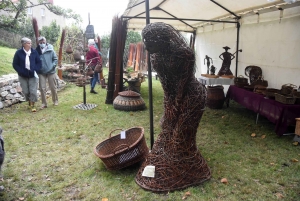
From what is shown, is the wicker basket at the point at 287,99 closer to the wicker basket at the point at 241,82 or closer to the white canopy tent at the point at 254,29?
the white canopy tent at the point at 254,29

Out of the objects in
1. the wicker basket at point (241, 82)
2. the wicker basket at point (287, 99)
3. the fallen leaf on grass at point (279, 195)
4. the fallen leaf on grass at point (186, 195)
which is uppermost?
the wicker basket at point (241, 82)

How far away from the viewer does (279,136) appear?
3.95 m

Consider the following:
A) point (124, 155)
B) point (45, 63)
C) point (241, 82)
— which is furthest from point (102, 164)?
point (241, 82)

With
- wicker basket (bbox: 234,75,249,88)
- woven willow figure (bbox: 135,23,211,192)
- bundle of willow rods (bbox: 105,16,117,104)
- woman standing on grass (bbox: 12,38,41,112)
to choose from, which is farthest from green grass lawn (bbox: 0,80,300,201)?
bundle of willow rods (bbox: 105,16,117,104)

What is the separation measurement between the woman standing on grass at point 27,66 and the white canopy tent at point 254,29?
219 cm

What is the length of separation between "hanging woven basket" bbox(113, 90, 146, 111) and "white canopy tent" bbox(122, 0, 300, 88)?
171cm

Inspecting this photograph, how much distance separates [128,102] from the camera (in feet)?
18.1

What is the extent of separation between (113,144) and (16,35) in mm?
15851

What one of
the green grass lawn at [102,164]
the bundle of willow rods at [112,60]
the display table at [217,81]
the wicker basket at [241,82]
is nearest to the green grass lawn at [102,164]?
the green grass lawn at [102,164]

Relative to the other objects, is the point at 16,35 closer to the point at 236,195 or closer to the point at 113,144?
the point at 113,144

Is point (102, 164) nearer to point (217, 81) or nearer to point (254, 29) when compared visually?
point (217, 81)

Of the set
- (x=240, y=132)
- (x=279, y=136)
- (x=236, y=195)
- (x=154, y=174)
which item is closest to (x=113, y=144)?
(x=154, y=174)

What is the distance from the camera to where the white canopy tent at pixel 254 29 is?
14.8 ft

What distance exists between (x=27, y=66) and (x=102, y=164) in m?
3.16
